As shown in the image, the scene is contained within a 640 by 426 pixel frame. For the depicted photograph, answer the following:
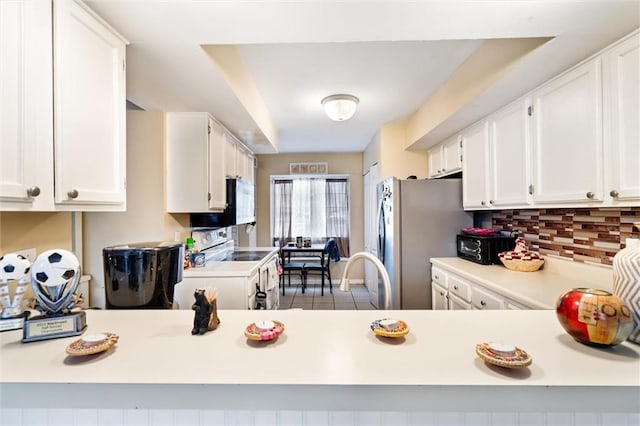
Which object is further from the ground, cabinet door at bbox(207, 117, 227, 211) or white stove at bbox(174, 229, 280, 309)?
cabinet door at bbox(207, 117, 227, 211)

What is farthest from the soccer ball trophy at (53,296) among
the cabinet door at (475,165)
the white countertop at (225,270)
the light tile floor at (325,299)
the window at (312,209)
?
the window at (312,209)

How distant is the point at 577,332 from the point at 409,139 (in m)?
3.17

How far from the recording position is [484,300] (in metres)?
2.00

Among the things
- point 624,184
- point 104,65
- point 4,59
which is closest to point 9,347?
point 4,59

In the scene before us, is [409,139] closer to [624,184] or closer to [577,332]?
[624,184]

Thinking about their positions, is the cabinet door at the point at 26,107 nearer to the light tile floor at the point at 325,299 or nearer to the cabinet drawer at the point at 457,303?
the cabinet drawer at the point at 457,303

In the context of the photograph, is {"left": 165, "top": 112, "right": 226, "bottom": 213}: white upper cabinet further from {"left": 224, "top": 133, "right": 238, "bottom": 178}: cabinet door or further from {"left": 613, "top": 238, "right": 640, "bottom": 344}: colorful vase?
{"left": 613, "top": 238, "right": 640, "bottom": 344}: colorful vase

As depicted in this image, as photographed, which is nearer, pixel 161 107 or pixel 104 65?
pixel 104 65

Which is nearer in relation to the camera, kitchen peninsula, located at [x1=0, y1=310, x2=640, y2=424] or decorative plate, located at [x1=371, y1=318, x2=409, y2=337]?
kitchen peninsula, located at [x1=0, y1=310, x2=640, y2=424]

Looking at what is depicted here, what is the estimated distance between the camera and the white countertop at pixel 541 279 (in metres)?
1.62

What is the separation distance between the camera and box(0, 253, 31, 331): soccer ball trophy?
0.94 metres

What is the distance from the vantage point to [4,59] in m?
0.92

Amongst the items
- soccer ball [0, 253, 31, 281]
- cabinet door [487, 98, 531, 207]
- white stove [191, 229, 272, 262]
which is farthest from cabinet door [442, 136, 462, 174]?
soccer ball [0, 253, 31, 281]

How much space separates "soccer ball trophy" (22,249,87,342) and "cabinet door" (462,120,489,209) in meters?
2.76
